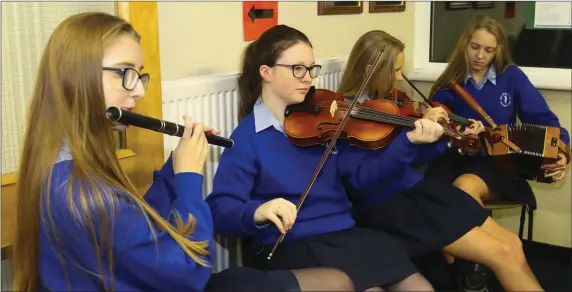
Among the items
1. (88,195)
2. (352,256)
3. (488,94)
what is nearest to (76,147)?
(88,195)

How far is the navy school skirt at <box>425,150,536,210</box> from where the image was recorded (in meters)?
2.15

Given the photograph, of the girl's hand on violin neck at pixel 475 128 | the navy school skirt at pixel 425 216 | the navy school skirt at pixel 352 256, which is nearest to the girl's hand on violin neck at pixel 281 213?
the navy school skirt at pixel 352 256

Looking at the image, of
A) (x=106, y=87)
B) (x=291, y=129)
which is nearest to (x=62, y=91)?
(x=106, y=87)

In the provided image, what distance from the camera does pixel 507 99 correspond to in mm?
2266

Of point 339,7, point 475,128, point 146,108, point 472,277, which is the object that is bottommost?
point 472,277

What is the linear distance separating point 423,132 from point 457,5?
51.2 inches

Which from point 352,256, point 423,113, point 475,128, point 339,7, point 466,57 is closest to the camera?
point 352,256

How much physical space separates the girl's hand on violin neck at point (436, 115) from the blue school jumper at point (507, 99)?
43 cm

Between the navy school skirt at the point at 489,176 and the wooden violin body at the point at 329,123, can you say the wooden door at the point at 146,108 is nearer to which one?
the wooden violin body at the point at 329,123

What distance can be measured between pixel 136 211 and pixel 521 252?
1.07 metres

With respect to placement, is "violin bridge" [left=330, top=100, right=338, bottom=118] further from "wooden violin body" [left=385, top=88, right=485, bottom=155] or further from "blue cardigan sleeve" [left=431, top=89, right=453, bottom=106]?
"blue cardigan sleeve" [left=431, top=89, right=453, bottom=106]

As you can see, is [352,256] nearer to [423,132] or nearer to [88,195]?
[423,132]

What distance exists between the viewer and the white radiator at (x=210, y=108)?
5.58ft

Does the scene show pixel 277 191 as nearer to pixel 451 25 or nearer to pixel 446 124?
pixel 446 124
